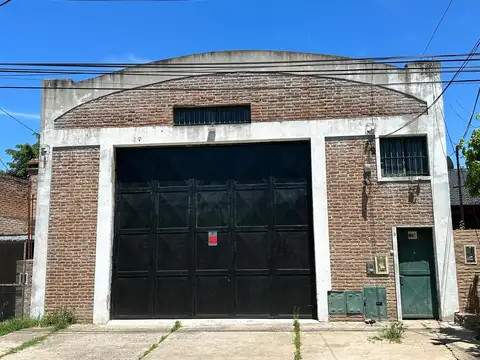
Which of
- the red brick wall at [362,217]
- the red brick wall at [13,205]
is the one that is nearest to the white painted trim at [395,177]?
the red brick wall at [362,217]

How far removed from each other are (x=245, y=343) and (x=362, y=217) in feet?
14.3

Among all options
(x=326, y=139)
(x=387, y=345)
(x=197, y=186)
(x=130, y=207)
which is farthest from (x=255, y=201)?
(x=387, y=345)

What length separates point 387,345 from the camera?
8.76m

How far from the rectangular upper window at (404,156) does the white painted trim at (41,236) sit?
866 centimetres

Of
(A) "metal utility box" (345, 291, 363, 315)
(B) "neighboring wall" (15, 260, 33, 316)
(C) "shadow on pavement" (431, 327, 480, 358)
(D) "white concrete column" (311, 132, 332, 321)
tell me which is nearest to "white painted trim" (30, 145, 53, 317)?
(B) "neighboring wall" (15, 260, 33, 316)

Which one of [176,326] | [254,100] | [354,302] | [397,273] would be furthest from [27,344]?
[397,273]

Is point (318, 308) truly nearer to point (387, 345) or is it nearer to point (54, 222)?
point (387, 345)

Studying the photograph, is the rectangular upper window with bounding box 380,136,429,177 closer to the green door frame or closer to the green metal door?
the green door frame

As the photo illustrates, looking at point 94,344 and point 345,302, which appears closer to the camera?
point 94,344

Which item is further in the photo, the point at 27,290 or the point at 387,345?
the point at 27,290

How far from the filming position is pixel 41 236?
39.8 ft

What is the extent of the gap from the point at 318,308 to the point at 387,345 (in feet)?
9.14

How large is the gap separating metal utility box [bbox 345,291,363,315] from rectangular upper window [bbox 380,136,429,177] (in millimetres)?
3003

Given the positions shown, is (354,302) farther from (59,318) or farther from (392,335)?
(59,318)
